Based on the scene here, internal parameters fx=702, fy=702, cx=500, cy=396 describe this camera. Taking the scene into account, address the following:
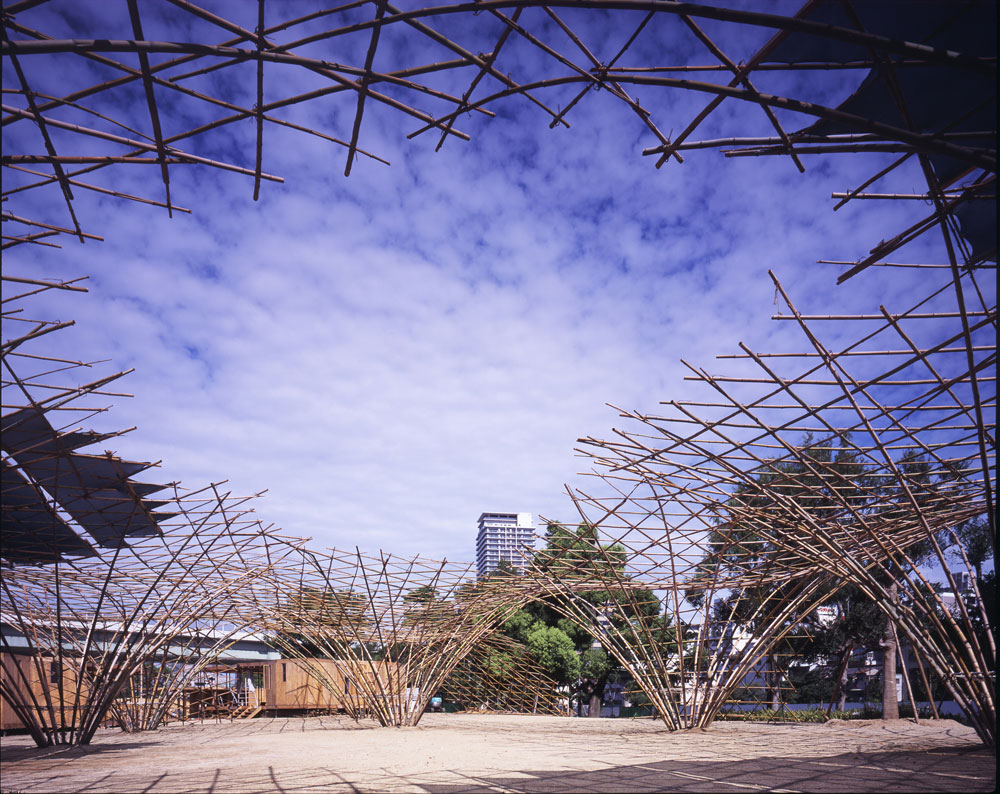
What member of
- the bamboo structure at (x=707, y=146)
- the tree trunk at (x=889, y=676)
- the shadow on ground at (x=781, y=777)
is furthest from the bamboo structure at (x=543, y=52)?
the tree trunk at (x=889, y=676)

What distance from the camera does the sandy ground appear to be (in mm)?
7320

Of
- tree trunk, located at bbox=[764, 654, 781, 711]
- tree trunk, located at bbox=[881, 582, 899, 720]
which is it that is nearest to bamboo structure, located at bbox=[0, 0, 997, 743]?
tree trunk, located at bbox=[764, 654, 781, 711]

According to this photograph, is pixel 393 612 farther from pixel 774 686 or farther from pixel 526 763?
pixel 774 686

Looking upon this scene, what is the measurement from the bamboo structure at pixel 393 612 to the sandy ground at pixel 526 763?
338cm

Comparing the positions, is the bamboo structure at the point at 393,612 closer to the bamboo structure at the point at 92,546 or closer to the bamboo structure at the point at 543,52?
the bamboo structure at the point at 92,546

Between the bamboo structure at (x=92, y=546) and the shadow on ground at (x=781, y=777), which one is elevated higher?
the bamboo structure at (x=92, y=546)

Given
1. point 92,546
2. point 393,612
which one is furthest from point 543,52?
point 393,612

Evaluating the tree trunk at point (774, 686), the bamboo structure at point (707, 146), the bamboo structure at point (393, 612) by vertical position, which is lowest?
the tree trunk at point (774, 686)

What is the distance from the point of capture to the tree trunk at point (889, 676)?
2152cm

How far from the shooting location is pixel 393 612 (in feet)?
59.4

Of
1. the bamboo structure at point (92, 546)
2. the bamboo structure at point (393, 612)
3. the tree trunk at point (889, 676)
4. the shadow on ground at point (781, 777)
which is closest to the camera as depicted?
the shadow on ground at point (781, 777)

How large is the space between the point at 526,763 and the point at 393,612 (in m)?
9.21

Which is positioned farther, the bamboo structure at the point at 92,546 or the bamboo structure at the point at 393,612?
the bamboo structure at the point at 393,612

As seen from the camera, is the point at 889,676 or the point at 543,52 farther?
the point at 889,676
